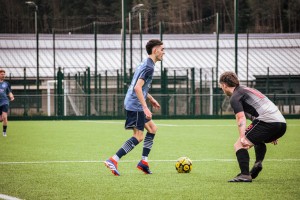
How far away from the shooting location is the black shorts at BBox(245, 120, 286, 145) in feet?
27.8

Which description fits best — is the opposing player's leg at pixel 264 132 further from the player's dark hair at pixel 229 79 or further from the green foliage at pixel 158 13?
the green foliage at pixel 158 13

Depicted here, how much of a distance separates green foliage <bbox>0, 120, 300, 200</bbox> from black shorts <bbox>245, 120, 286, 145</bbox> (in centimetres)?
62

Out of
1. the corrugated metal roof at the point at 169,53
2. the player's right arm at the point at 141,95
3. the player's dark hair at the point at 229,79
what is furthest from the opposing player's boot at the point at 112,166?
the corrugated metal roof at the point at 169,53

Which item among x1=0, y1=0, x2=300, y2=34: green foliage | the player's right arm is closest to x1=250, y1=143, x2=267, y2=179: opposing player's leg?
the player's right arm

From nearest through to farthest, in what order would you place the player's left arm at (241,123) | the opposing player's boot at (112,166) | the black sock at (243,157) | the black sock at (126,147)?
the player's left arm at (241,123) < the black sock at (243,157) < the opposing player's boot at (112,166) < the black sock at (126,147)

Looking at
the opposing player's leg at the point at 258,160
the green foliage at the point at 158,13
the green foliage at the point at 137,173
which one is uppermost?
the green foliage at the point at 158,13

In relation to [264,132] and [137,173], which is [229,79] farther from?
[137,173]

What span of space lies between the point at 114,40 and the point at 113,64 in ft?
13.6

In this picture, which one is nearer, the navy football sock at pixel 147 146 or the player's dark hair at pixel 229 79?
the player's dark hair at pixel 229 79

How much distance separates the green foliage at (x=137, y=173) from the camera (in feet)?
25.1

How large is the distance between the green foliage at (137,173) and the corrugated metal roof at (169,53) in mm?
31021

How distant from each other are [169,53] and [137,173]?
41341 mm

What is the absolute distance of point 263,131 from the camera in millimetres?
8484

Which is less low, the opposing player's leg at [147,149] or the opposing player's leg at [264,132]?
the opposing player's leg at [264,132]
